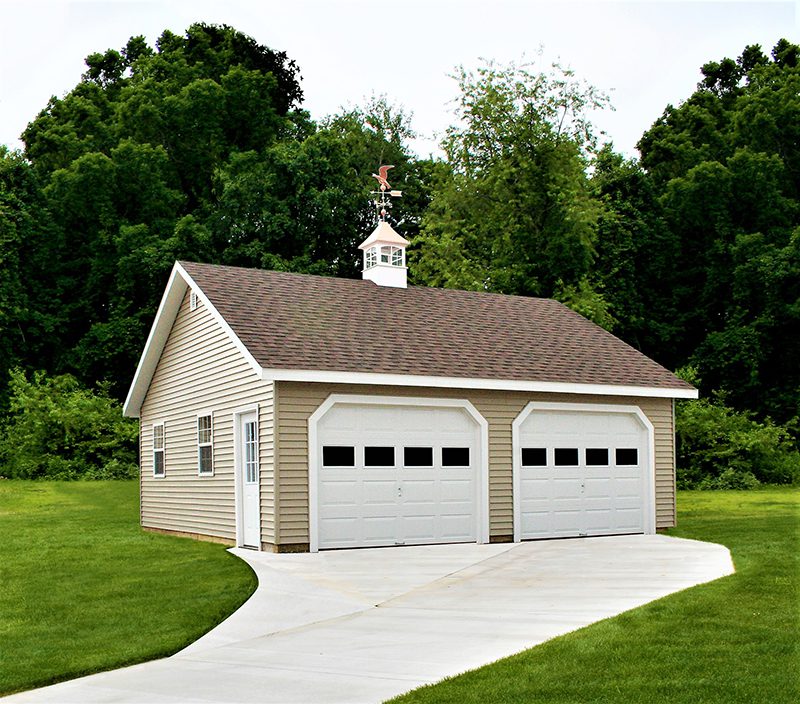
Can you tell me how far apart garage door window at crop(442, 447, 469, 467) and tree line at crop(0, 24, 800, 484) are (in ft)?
59.5

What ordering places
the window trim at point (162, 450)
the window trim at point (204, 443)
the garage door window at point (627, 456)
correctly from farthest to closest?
the window trim at point (162, 450), the garage door window at point (627, 456), the window trim at point (204, 443)

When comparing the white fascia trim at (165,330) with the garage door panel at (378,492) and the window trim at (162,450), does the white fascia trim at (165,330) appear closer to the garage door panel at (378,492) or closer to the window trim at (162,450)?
the window trim at (162,450)

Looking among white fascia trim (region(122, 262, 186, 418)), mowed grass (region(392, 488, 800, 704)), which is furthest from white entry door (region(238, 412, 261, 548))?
mowed grass (region(392, 488, 800, 704))

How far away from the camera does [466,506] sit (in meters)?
17.1

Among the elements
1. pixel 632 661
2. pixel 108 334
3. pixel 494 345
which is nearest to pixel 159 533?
pixel 494 345

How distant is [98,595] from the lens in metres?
11.4

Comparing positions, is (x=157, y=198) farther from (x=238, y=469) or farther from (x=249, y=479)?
(x=249, y=479)

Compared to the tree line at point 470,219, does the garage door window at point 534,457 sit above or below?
below

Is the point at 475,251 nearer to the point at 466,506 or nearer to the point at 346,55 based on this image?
the point at 466,506

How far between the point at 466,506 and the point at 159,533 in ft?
20.9

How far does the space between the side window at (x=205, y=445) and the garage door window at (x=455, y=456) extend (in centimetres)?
406

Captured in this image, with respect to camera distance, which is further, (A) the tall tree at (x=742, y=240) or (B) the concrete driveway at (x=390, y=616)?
(A) the tall tree at (x=742, y=240)

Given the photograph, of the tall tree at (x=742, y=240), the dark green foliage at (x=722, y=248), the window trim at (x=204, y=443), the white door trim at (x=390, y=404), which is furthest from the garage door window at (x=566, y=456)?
the tall tree at (x=742, y=240)

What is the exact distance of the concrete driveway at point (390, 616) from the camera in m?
7.05
